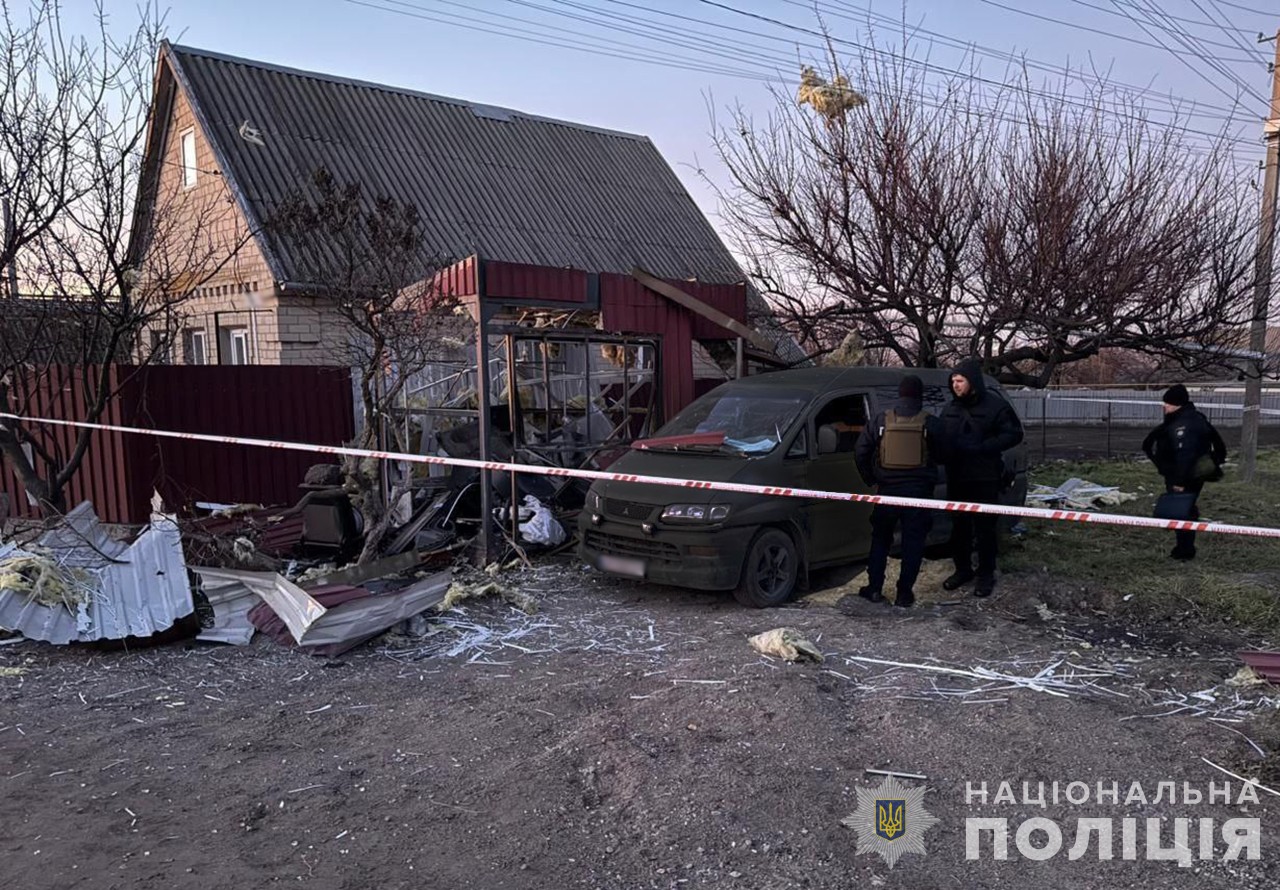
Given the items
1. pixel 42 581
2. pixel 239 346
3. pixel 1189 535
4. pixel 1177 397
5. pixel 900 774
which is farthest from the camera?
pixel 239 346

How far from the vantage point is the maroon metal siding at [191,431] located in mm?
8203

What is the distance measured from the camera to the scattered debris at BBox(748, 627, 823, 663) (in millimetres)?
4738

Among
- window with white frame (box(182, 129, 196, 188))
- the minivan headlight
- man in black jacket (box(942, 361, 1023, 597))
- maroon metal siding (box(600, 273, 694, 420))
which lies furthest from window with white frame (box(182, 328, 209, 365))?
man in black jacket (box(942, 361, 1023, 597))

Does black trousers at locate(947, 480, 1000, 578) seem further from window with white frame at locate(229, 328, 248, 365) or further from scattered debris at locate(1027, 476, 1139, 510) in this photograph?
window with white frame at locate(229, 328, 248, 365)

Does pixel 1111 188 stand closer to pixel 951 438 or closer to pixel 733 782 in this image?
pixel 951 438

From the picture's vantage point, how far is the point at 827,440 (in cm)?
663

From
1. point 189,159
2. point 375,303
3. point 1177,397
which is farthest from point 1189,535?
point 189,159

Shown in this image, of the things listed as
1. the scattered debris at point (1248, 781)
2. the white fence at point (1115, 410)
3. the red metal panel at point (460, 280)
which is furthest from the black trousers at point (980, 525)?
the white fence at point (1115, 410)

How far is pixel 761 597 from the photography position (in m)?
6.18

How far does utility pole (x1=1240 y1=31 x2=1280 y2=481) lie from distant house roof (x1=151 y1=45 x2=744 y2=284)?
8.99 meters

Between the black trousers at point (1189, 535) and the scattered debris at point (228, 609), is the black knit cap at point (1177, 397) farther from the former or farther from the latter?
the scattered debris at point (228, 609)

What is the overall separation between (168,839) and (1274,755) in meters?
4.22
